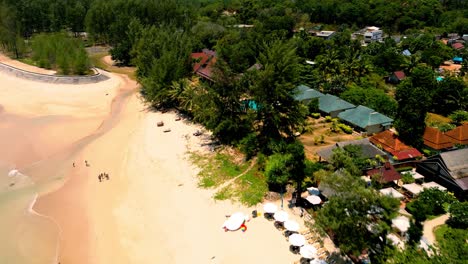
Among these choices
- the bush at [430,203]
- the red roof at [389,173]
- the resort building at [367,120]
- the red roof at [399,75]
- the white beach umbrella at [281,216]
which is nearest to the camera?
the white beach umbrella at [281,216]

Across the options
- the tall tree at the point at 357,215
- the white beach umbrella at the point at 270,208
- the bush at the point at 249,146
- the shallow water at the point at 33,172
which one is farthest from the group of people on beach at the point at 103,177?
the tall tree at the point at 357,215

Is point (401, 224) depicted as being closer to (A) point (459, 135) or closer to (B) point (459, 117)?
(A) point (459, 135)

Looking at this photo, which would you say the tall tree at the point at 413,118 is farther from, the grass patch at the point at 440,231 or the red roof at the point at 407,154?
the grass patch at the point at 440,231

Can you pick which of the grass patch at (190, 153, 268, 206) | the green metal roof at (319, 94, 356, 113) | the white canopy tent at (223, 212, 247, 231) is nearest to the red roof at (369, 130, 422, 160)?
the green metal roof at (319, 94, 356, 113)

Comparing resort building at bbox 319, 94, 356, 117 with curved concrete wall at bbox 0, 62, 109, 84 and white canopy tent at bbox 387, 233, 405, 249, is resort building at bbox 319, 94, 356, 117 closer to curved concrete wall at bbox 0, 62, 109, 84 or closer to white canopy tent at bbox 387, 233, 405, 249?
white canopy tent at bbox 387, 233, 405, 249

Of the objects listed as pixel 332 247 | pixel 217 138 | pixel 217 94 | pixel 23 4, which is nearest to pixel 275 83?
pixel 217 94

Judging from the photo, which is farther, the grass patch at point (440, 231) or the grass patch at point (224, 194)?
the grass patch at point (224, 194)

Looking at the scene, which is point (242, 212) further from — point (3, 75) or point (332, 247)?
point (3, 75)
